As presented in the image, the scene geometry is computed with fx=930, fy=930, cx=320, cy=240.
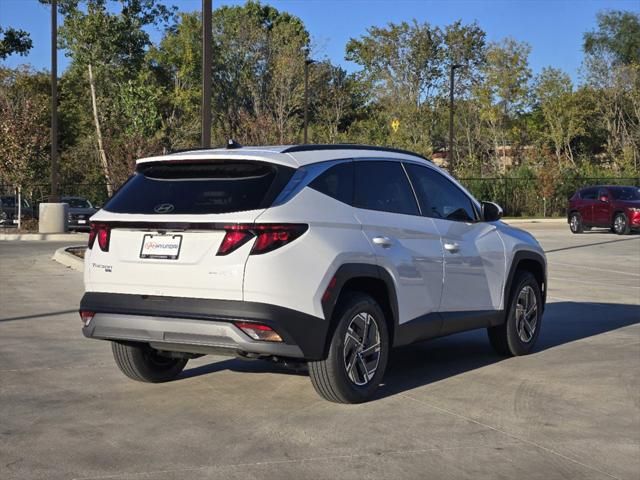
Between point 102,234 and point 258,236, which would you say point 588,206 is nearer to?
point 102,234

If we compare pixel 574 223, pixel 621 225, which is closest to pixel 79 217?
pixel 574 223

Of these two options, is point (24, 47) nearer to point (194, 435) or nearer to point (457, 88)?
point (194, 435)

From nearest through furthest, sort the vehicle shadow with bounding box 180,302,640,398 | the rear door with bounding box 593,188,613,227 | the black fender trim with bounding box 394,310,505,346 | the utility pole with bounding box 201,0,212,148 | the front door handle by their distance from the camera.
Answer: the black fender trim with bounding box 394,310,505,346, the front door handle, the vehicle shadow with bounding box 180,302,640,398, the utility pole with bounding box 201,0,212,148, the rear door with bounding box 593,188,613,227

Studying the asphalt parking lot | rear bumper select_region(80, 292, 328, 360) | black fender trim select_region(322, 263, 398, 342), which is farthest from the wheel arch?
the asphalt parking lot

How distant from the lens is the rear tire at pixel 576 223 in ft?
106

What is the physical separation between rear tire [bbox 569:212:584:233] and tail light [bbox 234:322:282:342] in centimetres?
2789

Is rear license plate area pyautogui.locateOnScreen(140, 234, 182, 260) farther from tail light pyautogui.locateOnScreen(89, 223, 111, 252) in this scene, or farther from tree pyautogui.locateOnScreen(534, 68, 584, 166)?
tree pyautogui.locateOnScreen(534, 68, 584, 166)

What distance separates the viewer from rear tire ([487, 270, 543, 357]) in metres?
8.41

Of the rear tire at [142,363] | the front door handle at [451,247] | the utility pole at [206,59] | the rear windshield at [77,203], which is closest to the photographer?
the rear tire at [142,363]

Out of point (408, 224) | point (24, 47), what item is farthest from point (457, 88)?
point (408, 224)

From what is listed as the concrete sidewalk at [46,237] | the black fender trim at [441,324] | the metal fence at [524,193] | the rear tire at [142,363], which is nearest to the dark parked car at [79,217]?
the concrete sidewalk at [46,237]

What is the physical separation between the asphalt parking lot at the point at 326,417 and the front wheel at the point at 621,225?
21837 millimetres

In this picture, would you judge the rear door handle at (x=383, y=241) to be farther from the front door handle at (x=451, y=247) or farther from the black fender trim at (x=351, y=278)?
the front door handle at (x=451, y=247)

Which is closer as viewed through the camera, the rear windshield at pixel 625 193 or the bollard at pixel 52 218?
the bollard at pixel 52 218
